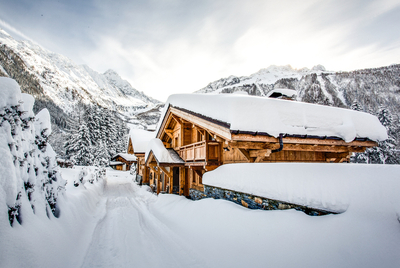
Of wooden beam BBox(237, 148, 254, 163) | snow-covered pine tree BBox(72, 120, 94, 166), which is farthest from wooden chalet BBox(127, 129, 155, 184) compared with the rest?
wooden beam BBox(237, 148, 254, 163)

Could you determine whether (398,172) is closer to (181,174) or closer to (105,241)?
(105,241)

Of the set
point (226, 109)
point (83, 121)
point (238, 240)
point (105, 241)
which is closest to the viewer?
point (238, 240)

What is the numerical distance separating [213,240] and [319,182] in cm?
298

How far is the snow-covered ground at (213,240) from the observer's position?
251 centimetres

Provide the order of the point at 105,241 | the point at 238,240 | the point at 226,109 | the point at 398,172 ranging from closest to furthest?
the point at 398,172 → the point at 238,240 → the point at 105,241 → the point at 226,109

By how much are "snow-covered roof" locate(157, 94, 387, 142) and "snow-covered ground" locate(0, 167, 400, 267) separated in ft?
8.96

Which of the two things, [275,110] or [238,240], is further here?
[275,110]

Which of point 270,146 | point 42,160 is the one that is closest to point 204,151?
point 270,146

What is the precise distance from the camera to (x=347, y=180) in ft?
10.1

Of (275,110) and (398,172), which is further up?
(275,110)

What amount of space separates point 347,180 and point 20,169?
20.4 ft

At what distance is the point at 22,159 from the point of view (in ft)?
11.8

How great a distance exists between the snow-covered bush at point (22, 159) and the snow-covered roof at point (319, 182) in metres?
5.04

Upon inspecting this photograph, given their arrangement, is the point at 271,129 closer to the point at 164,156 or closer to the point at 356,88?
the point at 164,156
